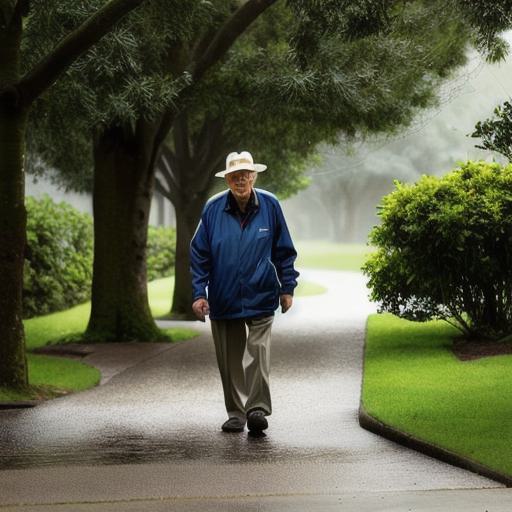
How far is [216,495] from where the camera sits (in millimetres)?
6652

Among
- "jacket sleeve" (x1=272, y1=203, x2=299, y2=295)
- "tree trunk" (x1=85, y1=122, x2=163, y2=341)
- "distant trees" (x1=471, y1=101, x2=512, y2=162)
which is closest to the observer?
"distant trees" (x1=471, y1=101, x2=512, y2=162)

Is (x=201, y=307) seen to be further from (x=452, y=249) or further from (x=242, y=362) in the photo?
(x=452, y=249)

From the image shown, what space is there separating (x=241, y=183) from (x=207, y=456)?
84.6 inches

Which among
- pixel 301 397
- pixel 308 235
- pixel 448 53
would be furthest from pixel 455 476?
pixel 308 235

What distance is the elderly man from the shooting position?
29.7 feet

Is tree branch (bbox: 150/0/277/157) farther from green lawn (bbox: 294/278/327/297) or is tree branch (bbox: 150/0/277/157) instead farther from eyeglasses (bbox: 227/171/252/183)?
green lawn (bbox: 294/278/327/297)

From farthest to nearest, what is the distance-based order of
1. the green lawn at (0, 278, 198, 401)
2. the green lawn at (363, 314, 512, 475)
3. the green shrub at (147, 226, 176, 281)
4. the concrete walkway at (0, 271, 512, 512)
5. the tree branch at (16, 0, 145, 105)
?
the green shrub at (147, 226, 176, 281), the green lawn at (0, 278, 198, 401), the tree branch at (16, 0, 145, 105), the green lawn at (363, 314, 512, 475), the concrete walkway at (0, 271, 512, 512)

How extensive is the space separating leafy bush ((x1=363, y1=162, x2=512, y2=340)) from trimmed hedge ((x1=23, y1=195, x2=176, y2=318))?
28.9 ft

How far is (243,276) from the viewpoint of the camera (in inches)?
356

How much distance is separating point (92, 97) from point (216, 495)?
833 cm

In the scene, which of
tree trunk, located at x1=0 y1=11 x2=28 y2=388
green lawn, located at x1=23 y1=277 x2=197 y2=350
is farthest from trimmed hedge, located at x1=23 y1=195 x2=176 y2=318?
tree trunk, located at x1=0 y1=11 x2=28 y2=388

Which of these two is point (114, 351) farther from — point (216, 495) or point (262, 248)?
point (216, 495)

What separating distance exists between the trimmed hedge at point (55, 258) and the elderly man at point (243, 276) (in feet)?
42.4

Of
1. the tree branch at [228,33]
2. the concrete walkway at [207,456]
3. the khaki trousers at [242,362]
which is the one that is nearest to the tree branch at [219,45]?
the tree branch at [228,33]
